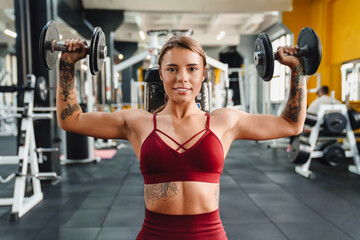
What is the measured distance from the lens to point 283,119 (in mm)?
967

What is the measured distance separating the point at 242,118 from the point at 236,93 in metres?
9.91

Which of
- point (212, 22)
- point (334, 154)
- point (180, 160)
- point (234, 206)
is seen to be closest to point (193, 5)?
point (212, 22)

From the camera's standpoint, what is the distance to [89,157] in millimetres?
4195

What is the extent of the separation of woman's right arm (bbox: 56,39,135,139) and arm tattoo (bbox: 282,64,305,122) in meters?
0.49

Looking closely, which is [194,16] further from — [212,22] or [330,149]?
[330,149]

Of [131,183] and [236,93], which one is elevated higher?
[236,93]

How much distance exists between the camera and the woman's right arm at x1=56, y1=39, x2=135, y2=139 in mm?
903

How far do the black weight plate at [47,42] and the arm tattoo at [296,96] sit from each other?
30.1 inches

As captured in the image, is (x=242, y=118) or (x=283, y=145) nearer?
(x=242, y=118)

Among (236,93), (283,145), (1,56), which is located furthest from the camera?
(236,93)

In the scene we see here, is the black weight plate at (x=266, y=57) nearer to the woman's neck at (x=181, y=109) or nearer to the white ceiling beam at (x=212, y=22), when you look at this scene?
the woman's neck at (x=181, y=109)

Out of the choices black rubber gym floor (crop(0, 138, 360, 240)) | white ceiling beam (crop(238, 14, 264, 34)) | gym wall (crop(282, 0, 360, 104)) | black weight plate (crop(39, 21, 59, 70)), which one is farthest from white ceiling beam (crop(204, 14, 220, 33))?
black weight plate (crop(39, 21, 59, 70))

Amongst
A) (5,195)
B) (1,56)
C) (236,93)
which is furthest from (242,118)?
(236,93)

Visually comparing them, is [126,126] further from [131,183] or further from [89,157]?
[89,157]
